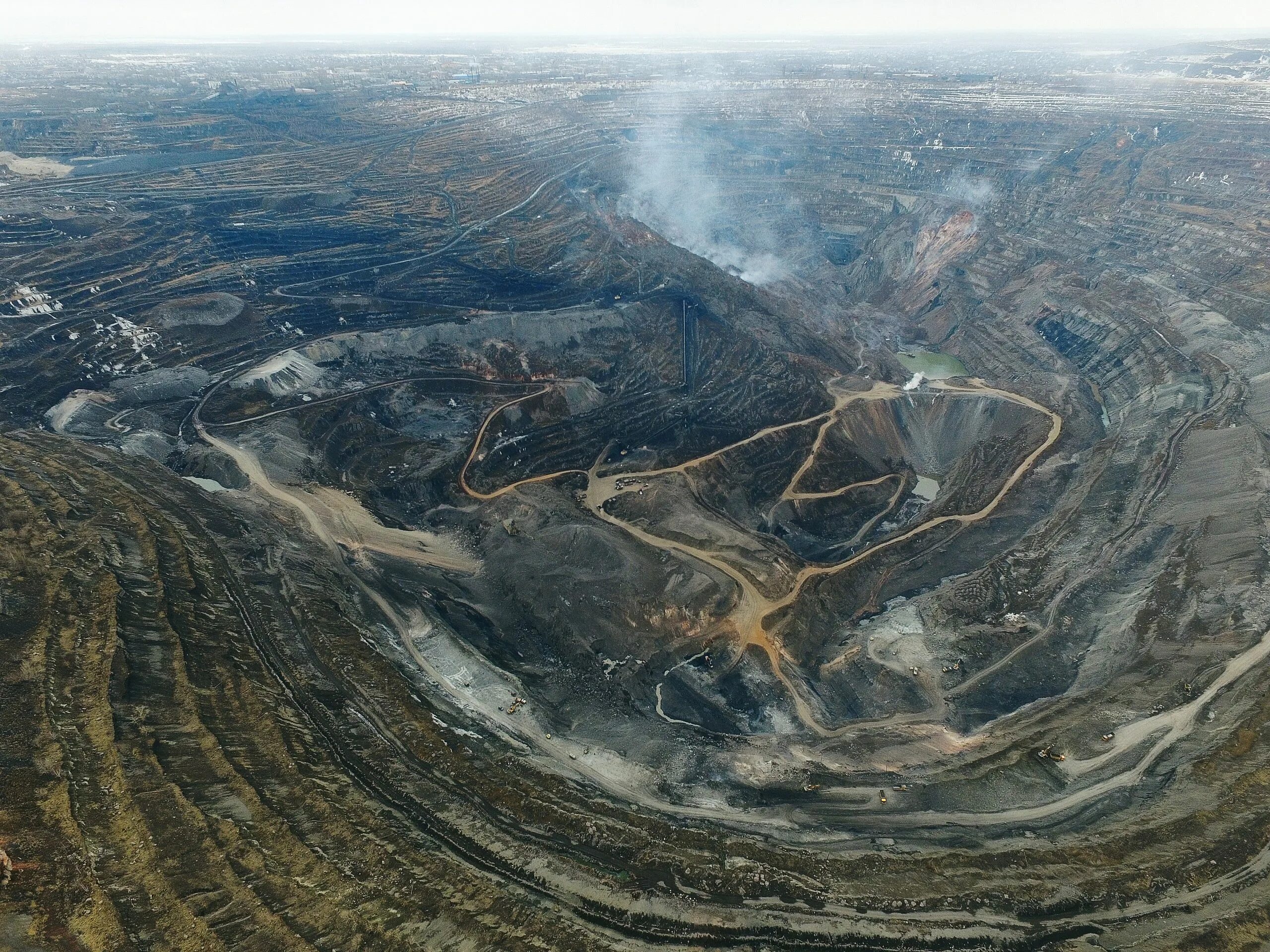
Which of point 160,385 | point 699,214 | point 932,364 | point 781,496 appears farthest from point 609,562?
point 699,214

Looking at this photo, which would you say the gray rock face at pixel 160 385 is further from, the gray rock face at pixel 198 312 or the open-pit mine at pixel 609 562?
the gray rock face at pixel 198 312

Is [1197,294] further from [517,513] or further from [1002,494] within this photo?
[517,513]

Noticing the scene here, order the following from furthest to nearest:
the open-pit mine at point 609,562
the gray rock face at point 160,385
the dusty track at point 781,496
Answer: the gray rock face at point 160,385 → the dusty track at point 781,496 → the open-pit mine at point 609,562

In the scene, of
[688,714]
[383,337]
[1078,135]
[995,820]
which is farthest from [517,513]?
[1078,135]

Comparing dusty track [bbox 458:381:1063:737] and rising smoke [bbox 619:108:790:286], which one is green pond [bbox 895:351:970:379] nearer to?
dusty track [bbox 458:381:1063:737]

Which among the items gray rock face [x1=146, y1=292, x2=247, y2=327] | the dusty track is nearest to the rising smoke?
the dusty track

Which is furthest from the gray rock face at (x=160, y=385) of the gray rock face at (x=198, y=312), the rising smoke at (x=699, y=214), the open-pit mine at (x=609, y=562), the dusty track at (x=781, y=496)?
the rising smoke at (x=699, y=214)
